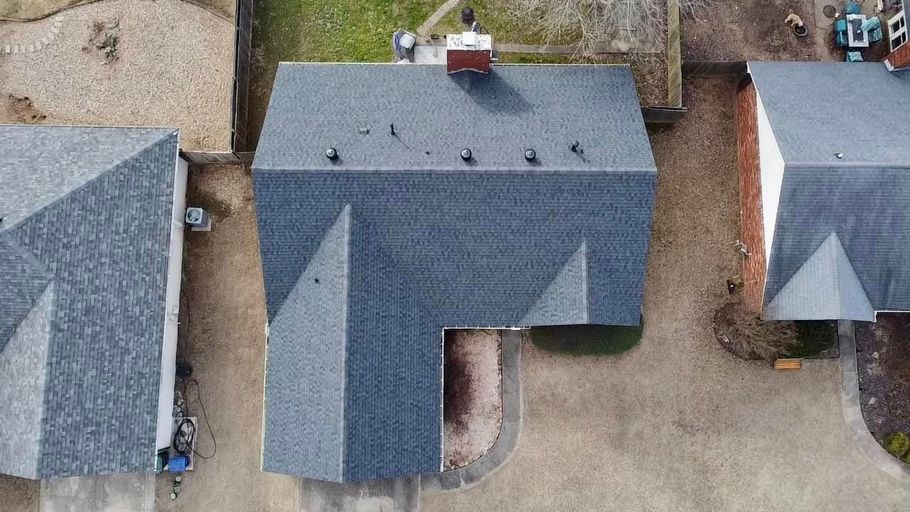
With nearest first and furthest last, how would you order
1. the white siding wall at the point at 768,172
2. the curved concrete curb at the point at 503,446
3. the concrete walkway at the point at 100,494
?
the white siding wall at the point at 768,172
the concrete walkway at the point at 100,494
the curved concrete curb at the point at 503,446

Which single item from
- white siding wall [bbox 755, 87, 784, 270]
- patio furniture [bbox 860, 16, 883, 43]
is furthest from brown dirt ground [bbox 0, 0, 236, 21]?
patio furniture [bbox 860, 16, 883, 43]

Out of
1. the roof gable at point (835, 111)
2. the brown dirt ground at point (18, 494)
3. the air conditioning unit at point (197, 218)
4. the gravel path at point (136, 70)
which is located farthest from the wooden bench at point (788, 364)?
the brown dirt ground at point (18, 494)

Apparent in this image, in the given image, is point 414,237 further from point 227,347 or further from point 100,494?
point 100,494

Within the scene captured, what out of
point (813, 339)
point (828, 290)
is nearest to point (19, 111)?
point (828, 290)

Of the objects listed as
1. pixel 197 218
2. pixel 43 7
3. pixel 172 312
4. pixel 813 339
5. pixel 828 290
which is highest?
pixel 43 7

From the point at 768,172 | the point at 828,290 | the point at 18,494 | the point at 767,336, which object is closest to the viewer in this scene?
the point at 828,290

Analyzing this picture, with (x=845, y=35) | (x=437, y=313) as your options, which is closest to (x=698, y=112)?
(x=845, y=35)

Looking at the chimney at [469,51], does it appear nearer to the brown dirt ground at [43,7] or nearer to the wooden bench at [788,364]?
the brown dirt ground at [43,7]

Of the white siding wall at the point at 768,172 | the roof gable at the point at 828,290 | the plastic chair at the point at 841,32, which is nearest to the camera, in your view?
the roof gable at the point at 828,290
